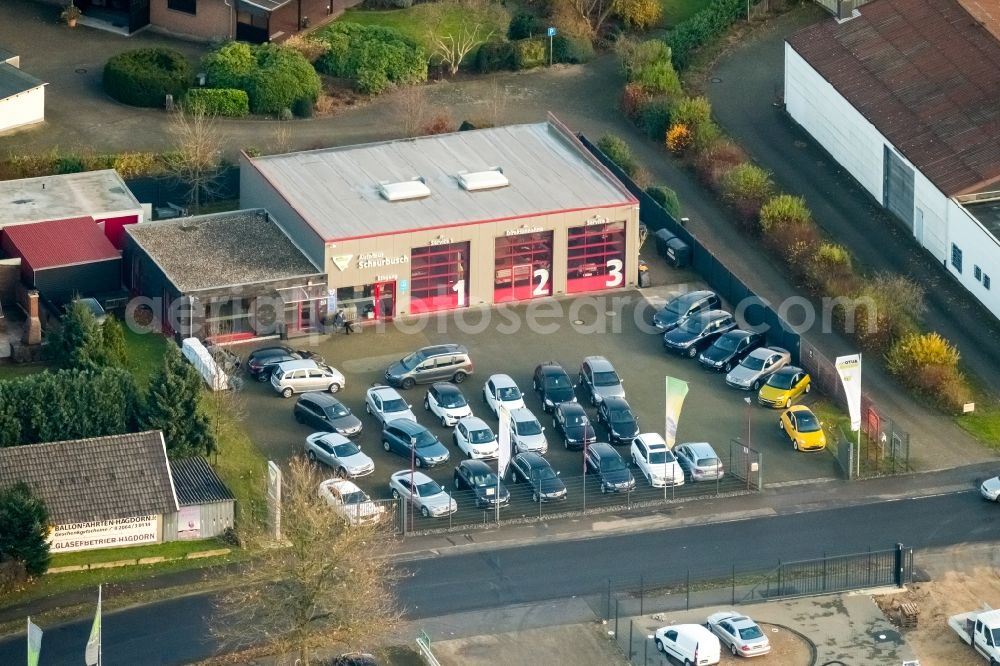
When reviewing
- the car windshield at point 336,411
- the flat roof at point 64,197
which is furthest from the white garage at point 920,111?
the flat roof at point 64,197

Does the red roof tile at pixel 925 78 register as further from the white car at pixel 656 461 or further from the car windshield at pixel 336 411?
the car windshield at pixel 336 411

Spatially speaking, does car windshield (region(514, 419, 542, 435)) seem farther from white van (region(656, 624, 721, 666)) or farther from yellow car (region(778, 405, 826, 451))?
white van (region(656, 624, 721, 666))

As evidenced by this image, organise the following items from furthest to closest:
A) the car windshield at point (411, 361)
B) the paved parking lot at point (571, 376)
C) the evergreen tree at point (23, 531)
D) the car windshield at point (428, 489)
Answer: the car windshield at point (411, 361), the paved parking lot at point (571, 376), the car windshield at point (428, 489), the evergreen tree at point (23, 531)

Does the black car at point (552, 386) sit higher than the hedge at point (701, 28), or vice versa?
the hedge at point (701, 28)

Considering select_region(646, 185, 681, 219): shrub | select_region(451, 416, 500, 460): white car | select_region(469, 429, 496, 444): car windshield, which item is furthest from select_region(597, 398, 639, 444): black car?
select_region(646, 185, 681, 219): shrub

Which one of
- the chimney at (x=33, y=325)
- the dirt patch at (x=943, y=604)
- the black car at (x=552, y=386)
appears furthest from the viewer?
the chimney at (x=33, y=325)

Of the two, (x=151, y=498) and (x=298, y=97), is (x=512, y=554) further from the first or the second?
(x=298, y=97)

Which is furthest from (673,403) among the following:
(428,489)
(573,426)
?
(428,489)

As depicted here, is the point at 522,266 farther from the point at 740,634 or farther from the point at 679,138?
the point at 740,634
